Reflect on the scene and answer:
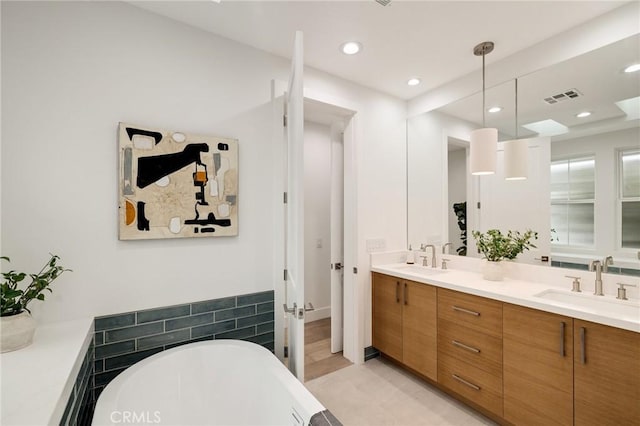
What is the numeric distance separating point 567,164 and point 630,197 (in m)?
0.39

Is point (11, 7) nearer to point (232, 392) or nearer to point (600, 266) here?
point (232, 392)

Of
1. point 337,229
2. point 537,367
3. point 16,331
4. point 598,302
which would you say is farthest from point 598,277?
point 16,331

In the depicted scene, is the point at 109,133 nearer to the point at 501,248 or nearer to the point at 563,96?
the point at 501,248

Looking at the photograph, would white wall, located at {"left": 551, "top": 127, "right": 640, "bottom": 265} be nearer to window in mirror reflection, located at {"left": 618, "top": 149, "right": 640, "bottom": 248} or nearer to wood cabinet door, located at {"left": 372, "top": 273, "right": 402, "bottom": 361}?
window in mirror reflection, located at {"left": 618, "top": 149, "right": 640, "bottom": 248}

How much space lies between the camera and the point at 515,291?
183cm

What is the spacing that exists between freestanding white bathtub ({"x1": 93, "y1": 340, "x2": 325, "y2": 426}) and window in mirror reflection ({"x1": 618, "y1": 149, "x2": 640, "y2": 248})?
2080mm

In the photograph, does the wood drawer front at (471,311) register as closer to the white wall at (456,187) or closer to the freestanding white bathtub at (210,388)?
the white wall at (456,187)

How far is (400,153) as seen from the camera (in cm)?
294

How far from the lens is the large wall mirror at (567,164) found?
1.69m

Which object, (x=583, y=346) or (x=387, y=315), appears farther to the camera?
(x=387, y=315)

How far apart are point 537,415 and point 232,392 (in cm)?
175

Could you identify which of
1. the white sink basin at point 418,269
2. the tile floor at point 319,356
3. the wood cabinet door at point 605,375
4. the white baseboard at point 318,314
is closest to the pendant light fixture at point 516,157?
the white sink basin at point 418,269

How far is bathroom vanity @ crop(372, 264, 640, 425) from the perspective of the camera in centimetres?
136

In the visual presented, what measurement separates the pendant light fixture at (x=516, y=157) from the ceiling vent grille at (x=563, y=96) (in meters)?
0.21
